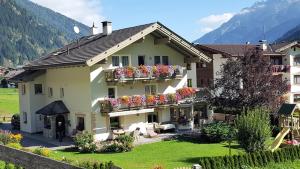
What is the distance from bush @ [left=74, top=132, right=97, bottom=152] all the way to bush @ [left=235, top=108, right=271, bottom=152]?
32.0 feet

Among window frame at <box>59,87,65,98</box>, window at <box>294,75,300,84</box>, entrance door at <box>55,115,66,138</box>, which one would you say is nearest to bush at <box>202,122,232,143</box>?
entrance door at <box>55,115,66,138</box>

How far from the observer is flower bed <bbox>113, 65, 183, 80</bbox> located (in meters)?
34.7

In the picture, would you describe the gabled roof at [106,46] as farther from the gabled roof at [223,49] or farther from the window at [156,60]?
the gabled roof at [223,49]

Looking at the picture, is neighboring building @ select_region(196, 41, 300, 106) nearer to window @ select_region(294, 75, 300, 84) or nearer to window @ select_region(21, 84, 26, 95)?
window @ select_region(294, 75, 300, 84)

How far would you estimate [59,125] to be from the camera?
36875 millimetres

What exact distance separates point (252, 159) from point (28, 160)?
35.9 ft

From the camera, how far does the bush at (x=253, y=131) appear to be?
25578mm

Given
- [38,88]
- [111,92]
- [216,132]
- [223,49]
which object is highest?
[223,49]

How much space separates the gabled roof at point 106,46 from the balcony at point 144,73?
1.58 meters

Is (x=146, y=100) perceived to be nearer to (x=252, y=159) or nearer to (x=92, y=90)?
(x=92, y=90)

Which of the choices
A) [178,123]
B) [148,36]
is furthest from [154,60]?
[178,123]

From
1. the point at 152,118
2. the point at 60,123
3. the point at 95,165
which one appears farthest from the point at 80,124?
the point at 95,165

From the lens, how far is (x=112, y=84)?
35375 millimetres

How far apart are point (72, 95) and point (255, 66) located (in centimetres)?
1387
